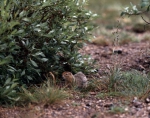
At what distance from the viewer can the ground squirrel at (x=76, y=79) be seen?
4.38 meters

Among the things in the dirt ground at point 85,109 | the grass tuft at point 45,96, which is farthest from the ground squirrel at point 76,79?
the grass tuft at point 45,96

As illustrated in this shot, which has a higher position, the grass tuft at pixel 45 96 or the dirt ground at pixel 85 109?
the grass tuft at pixel 45 96

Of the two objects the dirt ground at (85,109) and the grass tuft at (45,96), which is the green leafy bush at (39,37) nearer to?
the grass tuft at (45,96)

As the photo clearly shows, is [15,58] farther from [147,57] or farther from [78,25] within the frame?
[147,57]

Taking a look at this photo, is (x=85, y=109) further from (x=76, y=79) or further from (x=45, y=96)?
(x=76, y=79)

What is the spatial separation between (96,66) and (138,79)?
3.11 ft

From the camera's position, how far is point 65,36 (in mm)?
4469

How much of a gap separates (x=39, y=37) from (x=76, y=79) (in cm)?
60

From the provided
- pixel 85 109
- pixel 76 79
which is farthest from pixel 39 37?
pixel 85 109

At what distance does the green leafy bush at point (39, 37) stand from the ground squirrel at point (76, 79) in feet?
0.75

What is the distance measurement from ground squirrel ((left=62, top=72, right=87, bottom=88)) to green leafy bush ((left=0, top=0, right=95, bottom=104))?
23 cm

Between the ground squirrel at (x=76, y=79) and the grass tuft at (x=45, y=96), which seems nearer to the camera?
the grass tuft at (x=45, y=96)

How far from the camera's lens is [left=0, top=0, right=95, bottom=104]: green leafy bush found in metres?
3.99

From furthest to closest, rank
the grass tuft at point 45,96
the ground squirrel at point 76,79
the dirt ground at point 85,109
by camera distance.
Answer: the ground squirrel at point 76,79 → the grass tuft at point 45,96 → the dirt ground at point 85,109
